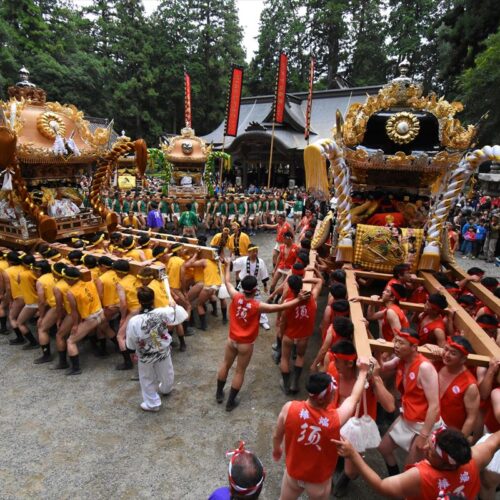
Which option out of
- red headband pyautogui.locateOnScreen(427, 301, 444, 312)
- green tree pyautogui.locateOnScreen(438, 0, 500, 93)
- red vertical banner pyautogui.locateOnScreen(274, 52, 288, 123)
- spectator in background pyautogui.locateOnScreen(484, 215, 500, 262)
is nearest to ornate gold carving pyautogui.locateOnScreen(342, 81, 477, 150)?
red headband pyautogui.locateOnScreen(427, 301, 444, 312)

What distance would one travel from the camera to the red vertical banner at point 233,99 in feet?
48.3

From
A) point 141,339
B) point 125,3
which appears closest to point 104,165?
point 141,339

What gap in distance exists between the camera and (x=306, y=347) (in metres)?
5.17

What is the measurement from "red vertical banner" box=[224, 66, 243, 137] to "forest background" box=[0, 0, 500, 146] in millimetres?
19582

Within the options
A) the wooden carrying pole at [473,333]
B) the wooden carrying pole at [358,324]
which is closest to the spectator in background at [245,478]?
the wooden carrying pole at [358,324]

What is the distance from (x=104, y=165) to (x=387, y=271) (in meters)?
6.75

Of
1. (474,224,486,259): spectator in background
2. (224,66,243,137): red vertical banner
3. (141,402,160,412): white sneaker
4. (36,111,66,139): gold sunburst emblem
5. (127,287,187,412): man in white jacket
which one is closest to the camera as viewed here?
(127,287,187,412): man in white jacket

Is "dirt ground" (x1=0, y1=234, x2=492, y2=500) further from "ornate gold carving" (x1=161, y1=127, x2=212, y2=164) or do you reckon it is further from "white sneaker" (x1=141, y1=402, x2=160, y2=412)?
"ornate gold carving" (x1=161, y1=127, x2=212, y2=164)

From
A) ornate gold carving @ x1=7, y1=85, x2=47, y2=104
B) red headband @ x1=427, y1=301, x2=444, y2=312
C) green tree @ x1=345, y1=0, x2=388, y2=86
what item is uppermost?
green tree @ x1=345, y1=0, x2=388, y2=86

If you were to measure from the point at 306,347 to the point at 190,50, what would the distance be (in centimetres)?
3786

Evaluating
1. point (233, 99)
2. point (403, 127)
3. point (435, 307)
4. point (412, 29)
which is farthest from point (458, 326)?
point (412, 29)

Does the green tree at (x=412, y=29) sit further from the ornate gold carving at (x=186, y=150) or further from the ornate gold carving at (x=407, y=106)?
the ornate gold carving at (x=407, y=106)

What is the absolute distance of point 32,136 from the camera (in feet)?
23.7

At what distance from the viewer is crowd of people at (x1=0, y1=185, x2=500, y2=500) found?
93.4 inches
